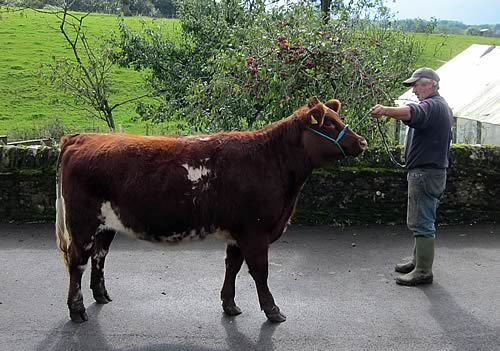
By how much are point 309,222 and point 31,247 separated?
388 cm

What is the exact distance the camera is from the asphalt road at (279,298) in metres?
5.20

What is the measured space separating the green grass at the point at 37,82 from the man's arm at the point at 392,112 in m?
11.6

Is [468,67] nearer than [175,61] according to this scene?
No

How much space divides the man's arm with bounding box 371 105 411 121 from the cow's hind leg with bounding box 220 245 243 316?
1.95 meters

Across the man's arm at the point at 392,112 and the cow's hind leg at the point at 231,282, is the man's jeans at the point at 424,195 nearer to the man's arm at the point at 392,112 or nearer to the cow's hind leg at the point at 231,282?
the man's arm at the point at 392,112

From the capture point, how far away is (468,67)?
15305 mm

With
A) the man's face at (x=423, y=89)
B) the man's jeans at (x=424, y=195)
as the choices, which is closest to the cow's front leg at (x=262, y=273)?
the man's jeans at (x=424, y=195)

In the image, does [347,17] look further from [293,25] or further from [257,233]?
[257,233]

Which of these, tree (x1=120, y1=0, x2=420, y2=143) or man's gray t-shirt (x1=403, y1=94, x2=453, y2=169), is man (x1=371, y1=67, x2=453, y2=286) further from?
tree (x1=120, y1=0, x2=420, y2=143)

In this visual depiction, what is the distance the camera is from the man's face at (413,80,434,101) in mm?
6379

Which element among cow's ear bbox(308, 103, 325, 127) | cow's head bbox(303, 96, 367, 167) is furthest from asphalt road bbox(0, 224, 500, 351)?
cow's ear bbox(308, 103, 325, 127)

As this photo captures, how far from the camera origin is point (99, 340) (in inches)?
204

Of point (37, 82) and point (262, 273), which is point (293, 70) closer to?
point (262, 273)

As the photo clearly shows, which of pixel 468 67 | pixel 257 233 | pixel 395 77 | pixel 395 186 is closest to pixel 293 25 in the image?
pixel 395 77
